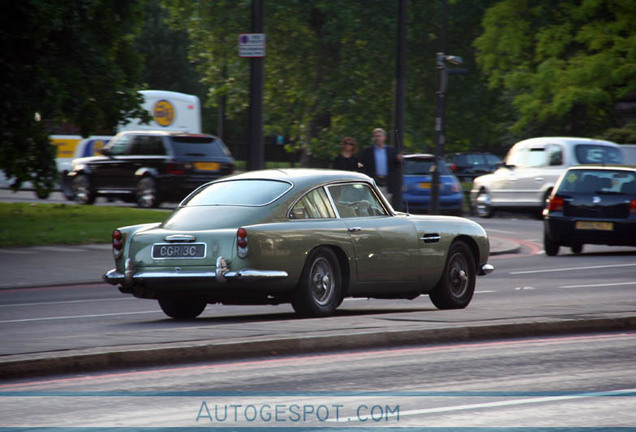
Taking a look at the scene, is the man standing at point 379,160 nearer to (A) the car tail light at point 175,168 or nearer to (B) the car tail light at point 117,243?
(B) the car tail light at point 117,243

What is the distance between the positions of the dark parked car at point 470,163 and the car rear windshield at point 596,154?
19.5 m

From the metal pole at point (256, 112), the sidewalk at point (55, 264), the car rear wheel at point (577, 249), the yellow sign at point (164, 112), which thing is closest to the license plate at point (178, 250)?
the sidewalk at point (55, 264)

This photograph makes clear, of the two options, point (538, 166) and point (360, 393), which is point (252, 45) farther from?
point (538, 166)

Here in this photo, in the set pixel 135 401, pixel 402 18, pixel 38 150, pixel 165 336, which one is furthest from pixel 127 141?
pixel 135 401

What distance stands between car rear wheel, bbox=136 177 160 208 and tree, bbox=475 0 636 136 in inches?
578

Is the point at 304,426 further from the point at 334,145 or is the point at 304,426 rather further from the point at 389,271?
the point at 334,145

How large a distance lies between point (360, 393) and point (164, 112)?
1339 inches

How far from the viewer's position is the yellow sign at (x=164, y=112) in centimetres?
4038

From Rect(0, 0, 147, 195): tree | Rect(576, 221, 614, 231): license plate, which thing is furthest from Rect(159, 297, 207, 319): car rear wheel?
Rect(0, 0, 147, 195): tree

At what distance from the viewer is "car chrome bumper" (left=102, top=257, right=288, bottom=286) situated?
422 inches

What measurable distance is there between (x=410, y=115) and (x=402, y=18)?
803 inches

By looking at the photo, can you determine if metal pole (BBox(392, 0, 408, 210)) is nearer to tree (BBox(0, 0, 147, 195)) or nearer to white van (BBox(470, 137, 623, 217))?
tree (BBox(0, 0, 147, 195))

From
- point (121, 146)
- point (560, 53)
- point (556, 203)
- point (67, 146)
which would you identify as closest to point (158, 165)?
point (121, 146)

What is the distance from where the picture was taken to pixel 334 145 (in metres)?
42.5
